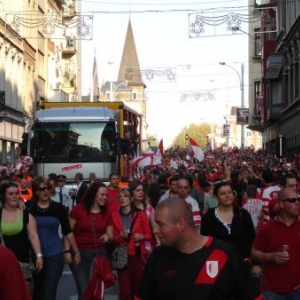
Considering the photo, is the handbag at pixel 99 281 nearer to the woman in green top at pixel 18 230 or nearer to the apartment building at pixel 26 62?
the woman in green top at pixel 18 230

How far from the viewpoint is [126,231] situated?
9680 millimetres

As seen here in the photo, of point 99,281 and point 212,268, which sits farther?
point 99,281

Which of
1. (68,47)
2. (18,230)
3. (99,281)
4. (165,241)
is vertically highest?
(68,47)

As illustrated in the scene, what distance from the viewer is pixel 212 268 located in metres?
4.45

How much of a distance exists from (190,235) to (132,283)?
17.2 feet

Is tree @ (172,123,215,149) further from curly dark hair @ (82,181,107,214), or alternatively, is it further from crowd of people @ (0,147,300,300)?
curly dark hair @ (82,181,107,214)

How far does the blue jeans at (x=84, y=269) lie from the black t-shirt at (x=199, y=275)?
487cm

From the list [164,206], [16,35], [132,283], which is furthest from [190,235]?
[16,35]

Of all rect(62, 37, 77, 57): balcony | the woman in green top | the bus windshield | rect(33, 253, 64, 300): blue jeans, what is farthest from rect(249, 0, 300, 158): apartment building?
the woman in green top

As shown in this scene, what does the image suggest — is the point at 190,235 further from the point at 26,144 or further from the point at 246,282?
the point at 26,144

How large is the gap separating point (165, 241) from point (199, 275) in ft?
0.84

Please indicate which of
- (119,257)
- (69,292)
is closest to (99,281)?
(119,257)

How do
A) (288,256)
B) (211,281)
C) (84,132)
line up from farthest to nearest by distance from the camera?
(84,132)
(288,256)
(211,281)

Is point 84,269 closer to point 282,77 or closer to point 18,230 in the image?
point 18,230
